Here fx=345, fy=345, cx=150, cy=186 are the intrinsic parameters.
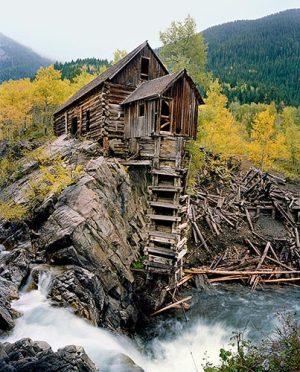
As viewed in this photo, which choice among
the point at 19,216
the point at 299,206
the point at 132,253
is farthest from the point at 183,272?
the point at 299,206

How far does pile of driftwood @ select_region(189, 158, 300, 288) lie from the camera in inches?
882

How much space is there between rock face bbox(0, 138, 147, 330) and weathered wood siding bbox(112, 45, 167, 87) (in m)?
7.43

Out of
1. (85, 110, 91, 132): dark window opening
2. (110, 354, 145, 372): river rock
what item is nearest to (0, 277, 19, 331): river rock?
(110, 354, 145, 372): river rock

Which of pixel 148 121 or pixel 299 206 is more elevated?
pixel 148 121

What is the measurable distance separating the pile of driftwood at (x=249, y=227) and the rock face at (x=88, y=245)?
599 centimetres

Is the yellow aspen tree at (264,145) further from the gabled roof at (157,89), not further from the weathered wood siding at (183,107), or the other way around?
the weathered wood siding at (183,107)

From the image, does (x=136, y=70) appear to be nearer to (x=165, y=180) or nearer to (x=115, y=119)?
(x=115, y=119)

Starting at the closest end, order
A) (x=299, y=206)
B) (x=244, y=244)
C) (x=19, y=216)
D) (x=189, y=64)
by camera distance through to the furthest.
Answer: (x=19, y=216) → (x=244, y=244) → (x=299, y=206) → (x=189, y=64)

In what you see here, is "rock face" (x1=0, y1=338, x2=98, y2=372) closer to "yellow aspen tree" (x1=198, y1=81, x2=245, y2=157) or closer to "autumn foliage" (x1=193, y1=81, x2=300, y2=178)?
"autumn foliage" (x1=193, y1=81, x2=300, y2=178)

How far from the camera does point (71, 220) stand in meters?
15.9

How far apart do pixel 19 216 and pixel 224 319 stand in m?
11.8

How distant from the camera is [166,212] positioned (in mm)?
20359

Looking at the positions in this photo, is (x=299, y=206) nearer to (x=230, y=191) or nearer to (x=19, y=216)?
(x=230, y=191)

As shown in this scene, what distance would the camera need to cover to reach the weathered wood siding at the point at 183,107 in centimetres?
2150
